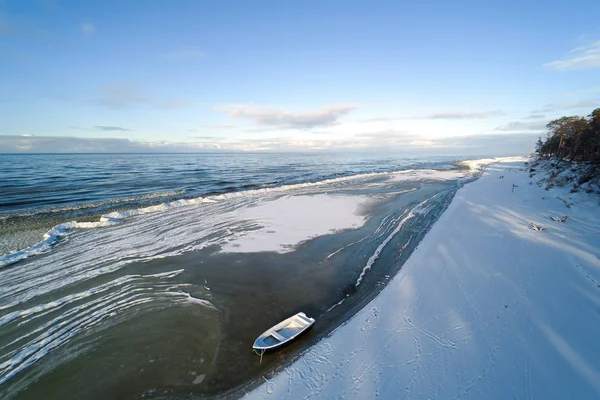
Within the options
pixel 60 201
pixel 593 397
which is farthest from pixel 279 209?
pixel 60 201

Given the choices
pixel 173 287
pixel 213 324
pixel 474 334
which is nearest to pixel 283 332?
pixel 213 324

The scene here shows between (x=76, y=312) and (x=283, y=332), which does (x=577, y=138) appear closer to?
(x=283, y=332)

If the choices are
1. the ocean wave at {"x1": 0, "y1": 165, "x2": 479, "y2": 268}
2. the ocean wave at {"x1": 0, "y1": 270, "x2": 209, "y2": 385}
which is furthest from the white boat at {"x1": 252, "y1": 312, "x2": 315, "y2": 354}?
the ocean wave at {"x1": 0, "y1": 165, "x2": 479, "y2": 268}

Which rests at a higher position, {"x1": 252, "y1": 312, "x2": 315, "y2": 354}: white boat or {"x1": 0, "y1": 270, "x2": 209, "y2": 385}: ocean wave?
{"x1": 252, "y1": 312, "x2": 315, "y2": 354}: white boat

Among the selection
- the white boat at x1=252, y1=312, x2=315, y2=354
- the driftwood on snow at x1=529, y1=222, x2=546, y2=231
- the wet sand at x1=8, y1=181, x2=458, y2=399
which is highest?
the driftwood on snow at x1=529, y1=222, x2=546, y2=231

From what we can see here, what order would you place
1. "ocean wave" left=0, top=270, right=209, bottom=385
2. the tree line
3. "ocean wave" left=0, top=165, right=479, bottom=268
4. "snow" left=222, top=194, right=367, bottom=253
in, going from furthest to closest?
the tree line
"snow" left=222, top=194, right=367, bottom=253
"ocean wave" left=0, top=165, right=479, bottom=268
"ocean wave" left=0, top=270, right=209, bottom=385

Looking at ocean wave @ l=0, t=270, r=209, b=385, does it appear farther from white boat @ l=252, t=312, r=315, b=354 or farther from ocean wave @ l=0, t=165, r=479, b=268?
ocean wave @ l=0, t=165, r=479, b=268
